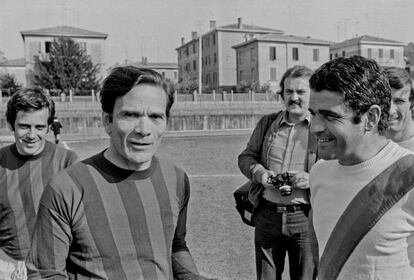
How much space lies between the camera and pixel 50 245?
180cm

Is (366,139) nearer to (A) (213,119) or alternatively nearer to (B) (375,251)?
(B) (375,251)

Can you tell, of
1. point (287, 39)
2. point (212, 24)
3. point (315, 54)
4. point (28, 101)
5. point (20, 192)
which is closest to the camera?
point (20, 192)

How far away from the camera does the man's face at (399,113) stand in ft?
10.4

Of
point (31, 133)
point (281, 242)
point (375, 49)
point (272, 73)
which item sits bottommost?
point (281, 242)

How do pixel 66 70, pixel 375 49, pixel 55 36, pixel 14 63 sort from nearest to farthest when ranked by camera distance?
pixel 66 70
pixel 55 36
pixel 14 63
pixel 375 49

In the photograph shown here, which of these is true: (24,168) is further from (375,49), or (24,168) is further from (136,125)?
(375,49)

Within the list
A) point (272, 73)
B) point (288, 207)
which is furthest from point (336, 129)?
point (272, 73)

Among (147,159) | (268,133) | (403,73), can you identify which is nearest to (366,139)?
(147,159)

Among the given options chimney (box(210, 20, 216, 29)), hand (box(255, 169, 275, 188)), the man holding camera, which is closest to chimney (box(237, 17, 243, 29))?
chimney (box(210, 20, 216, 29))

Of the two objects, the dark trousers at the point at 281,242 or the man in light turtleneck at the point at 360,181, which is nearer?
the man in light turtleneck at the point at 360,181

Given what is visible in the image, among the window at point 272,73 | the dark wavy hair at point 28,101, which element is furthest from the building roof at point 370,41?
the dark wavy hair at point 28,101

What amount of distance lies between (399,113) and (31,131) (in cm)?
252

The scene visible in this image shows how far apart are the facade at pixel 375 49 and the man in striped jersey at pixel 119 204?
80.2m

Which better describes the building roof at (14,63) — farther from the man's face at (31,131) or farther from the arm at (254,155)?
the arm at (254,155)
